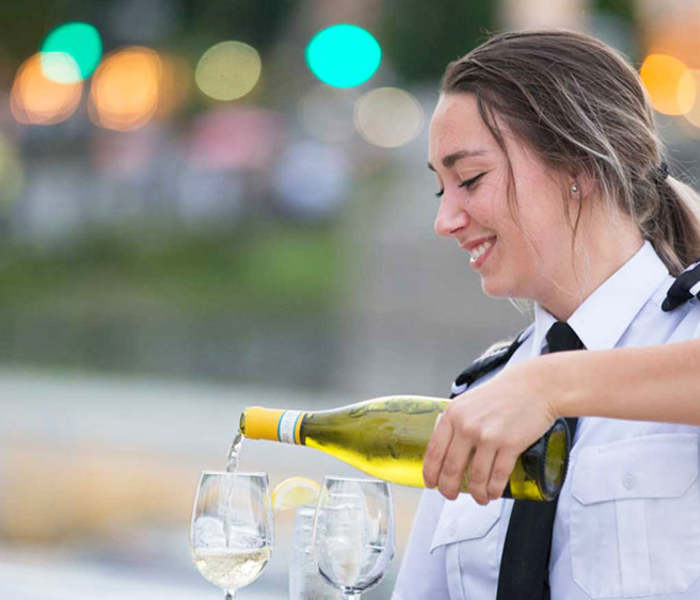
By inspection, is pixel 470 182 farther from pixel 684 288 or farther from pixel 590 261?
pixel 684 288

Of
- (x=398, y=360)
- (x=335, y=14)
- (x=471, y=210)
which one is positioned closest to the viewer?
(x=471, y=210)

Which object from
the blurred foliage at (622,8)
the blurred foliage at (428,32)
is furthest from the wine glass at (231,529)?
the blurred foliage at (622,8)

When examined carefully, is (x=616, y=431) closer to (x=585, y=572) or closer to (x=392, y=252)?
(x=585, y=572)

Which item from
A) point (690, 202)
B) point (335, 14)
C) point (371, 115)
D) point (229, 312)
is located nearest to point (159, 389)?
point (229, 312)

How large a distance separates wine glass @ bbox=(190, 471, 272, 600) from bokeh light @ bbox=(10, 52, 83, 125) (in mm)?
19169

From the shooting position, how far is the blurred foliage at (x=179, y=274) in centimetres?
1599

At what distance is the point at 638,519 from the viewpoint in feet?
5.16

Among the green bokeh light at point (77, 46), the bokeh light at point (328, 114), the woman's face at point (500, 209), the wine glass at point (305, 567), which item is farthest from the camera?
the green bokeh light at point (77, 46)

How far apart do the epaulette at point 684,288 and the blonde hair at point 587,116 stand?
0.13m

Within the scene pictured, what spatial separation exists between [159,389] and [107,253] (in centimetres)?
453

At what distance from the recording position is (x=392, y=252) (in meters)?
13.7

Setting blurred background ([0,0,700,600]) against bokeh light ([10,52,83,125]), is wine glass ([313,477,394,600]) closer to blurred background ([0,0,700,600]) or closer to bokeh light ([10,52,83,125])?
blurred background ([0,0,700,600])

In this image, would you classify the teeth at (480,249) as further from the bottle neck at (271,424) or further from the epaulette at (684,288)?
the bottle neck at (271,424)

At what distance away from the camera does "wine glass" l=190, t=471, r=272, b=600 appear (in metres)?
1.46
